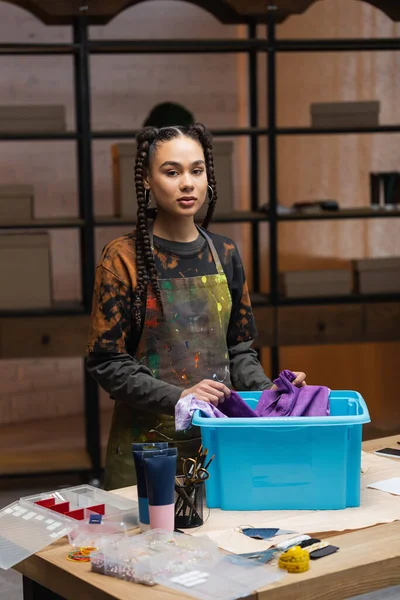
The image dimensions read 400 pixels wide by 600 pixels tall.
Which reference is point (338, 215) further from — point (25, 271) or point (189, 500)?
point (189, 500)

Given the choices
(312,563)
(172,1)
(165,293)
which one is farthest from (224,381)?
(172,1)

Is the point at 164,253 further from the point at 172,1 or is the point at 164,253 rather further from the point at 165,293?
the point at 172,1

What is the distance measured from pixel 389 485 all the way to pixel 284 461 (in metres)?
0.29

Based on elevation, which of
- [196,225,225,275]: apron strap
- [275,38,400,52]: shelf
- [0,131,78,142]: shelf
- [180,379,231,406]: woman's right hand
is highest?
[275,38,400,52]: shelf

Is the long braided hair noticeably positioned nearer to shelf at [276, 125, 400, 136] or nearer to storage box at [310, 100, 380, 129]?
shelf at [276, 125, 400, 136]

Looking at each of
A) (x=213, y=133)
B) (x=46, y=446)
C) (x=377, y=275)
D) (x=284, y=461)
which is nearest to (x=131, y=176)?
Result: (x=213, y=133)

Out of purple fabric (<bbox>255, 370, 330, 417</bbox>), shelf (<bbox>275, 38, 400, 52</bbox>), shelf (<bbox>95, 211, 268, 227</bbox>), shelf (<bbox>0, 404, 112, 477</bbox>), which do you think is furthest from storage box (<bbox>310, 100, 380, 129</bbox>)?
purple fabric (<bbox>255, 370, 330, 417</bbox>)

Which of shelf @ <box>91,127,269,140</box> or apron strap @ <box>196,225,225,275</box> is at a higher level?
shelf @ <box>91,127,269,140</box>

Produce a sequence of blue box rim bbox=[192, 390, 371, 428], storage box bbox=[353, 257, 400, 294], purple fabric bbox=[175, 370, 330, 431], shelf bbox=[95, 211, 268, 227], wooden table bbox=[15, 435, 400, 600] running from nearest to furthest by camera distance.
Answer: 1. wooden table bbox=[15, 435, 400, 600]
2. blue box rim bbox=[192, 390, 371, 428]
3. purple fabric bbox=[175, 370, 330, 431]
4. shelf bbox=[95, 211, 268, 227]
5. storage box bbox=[353, 257, 400, 294]

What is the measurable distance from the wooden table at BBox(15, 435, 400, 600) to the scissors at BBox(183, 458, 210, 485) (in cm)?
24

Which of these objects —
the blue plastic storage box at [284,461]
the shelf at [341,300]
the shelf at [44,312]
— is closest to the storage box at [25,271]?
the shelf at [44,312]

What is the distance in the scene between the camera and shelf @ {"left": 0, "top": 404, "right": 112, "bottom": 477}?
4512 mm

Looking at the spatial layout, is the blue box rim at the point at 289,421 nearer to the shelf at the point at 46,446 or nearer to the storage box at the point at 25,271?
the storage box at the point at 25,271

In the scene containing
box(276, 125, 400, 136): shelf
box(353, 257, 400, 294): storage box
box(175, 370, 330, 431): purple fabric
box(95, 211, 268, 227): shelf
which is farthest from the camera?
box(353, 257, 400, 294): storage box
